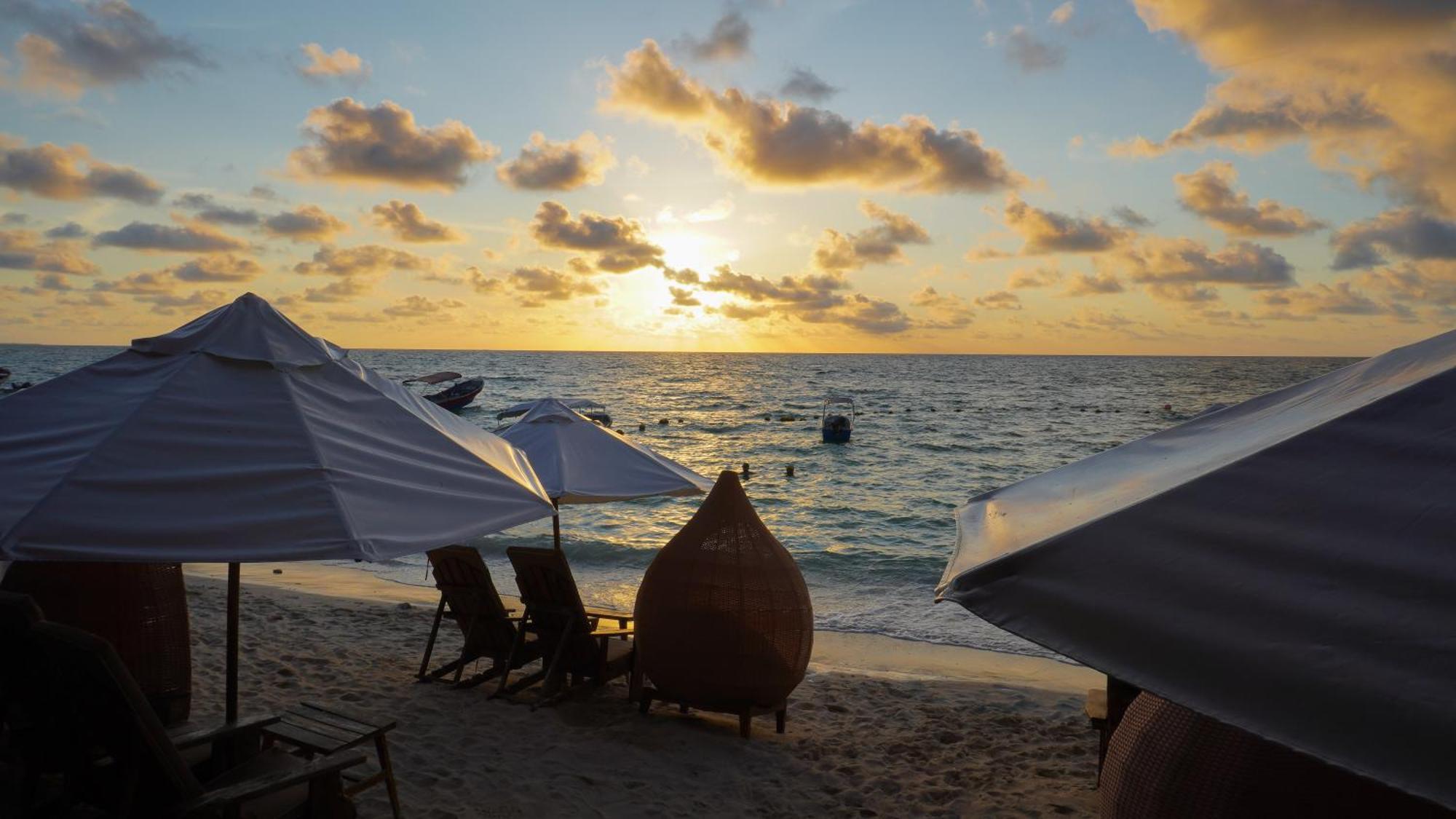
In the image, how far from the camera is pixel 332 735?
4105 mm

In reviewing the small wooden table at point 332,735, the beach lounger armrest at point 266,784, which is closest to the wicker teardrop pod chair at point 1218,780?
the beach lounger armrest at point 266,784

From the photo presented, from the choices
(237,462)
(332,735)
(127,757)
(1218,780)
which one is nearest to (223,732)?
(332,735)

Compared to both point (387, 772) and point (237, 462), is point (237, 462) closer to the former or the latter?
point (237, 462)

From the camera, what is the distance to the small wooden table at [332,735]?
3.95 meters

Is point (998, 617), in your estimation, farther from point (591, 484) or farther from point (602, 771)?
point (591, 484)

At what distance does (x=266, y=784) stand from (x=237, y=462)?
1.23 m

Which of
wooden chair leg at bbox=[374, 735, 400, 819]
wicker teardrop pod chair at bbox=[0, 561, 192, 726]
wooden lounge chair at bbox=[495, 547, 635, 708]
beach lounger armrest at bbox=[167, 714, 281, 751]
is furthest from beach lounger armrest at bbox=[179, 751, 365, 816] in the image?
wooden lounge chair at bbox=[495, 547, 635, 708]

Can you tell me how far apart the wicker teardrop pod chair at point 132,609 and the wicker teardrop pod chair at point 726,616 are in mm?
2714

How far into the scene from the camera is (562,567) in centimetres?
648

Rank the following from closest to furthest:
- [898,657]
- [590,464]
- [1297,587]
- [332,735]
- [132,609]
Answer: [1297,587] < [332,735] < [132,609] < [590,464] < [898,657]

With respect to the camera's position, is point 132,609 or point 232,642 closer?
point 232,642

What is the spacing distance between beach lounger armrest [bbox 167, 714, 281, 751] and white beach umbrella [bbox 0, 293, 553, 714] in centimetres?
144

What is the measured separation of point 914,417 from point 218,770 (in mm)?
52912

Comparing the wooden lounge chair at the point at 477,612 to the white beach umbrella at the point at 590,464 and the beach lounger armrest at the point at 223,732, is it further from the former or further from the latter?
the beach lounger armrest at the point at 223,732
